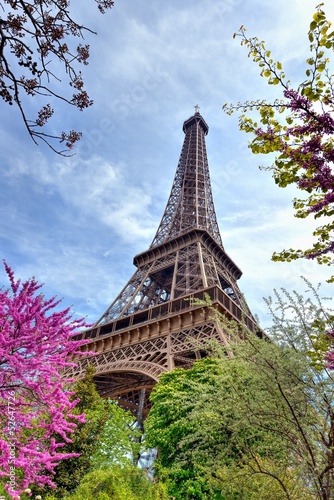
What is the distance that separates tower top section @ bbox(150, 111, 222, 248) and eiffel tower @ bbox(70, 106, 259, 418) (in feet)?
0.43

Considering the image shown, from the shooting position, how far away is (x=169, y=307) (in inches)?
1050

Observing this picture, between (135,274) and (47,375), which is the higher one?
(135,274)

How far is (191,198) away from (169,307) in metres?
25.2

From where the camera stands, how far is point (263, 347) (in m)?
7.39

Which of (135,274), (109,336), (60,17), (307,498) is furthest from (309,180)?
(135,274)

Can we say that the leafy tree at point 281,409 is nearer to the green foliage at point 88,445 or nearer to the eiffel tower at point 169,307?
the green foliage at point 88,445

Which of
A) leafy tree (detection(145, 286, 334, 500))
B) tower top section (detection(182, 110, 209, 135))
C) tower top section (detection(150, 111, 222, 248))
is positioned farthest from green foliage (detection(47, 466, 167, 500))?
tower top section (detection(182, 110, 209, 135))

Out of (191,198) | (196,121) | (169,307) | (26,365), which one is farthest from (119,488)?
(196,121)

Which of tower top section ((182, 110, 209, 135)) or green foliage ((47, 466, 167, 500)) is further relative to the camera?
tower top section ((182, 110, 209, 135))

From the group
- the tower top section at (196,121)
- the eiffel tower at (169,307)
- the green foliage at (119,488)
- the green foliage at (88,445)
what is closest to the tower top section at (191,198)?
the eiffel tower at (169,307)

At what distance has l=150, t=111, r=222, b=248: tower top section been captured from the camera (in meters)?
43.0

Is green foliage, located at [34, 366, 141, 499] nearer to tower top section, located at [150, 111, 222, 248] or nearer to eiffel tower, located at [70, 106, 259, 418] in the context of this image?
eiffel tower, located at [70, 106, 259, 418]

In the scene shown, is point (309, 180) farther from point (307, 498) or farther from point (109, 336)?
point (109, 336)

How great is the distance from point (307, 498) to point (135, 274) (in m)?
33.2
